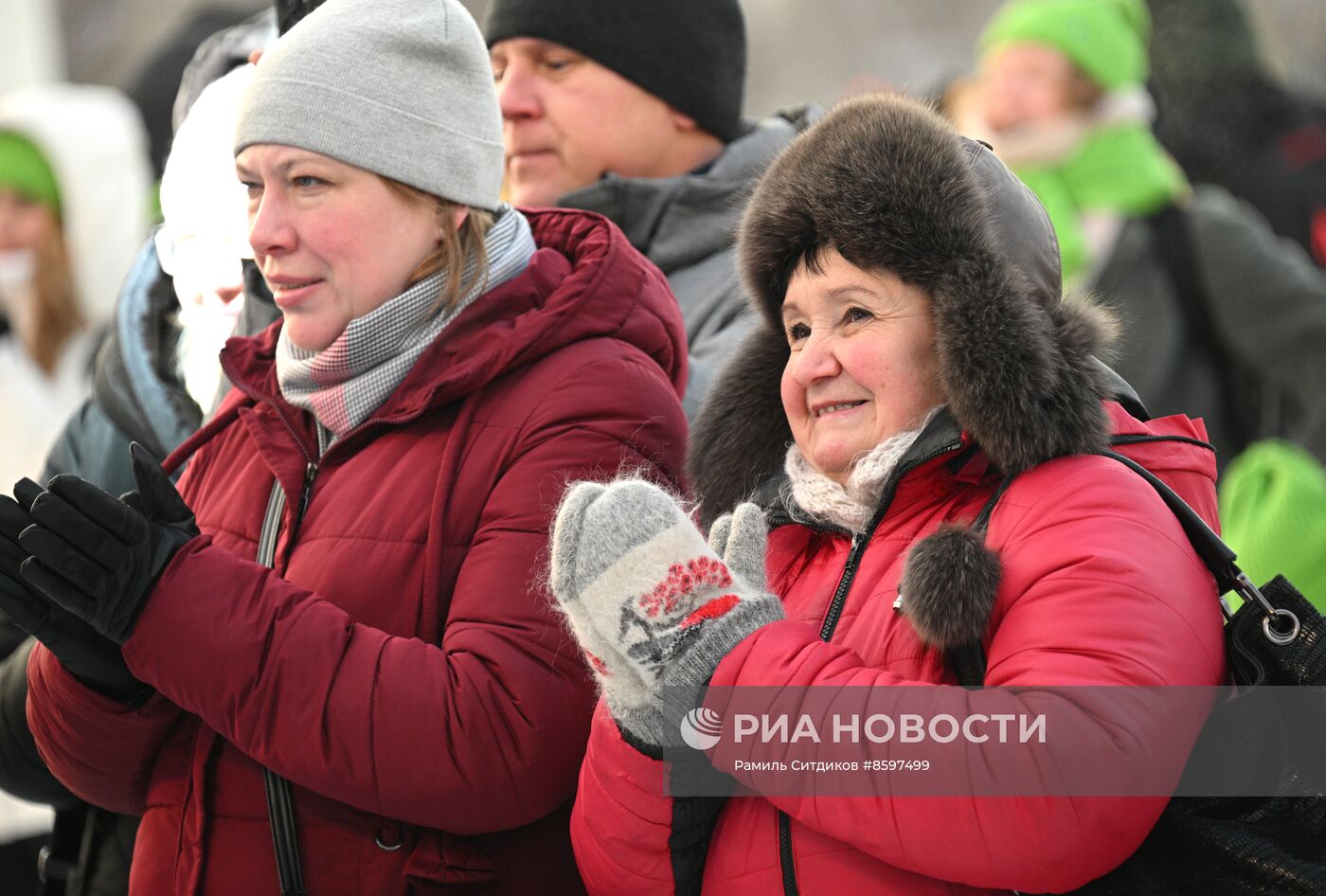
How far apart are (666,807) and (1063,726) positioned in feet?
1.75

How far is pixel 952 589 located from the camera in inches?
75.8

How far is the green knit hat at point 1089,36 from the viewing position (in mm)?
5633

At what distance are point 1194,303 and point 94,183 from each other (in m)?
3.38

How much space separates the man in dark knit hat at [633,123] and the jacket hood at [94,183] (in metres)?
1.96

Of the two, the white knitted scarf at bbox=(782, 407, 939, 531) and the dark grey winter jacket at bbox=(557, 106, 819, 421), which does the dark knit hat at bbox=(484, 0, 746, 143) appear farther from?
the white knitted scarf at bbox=(782, 407, 939, 531)

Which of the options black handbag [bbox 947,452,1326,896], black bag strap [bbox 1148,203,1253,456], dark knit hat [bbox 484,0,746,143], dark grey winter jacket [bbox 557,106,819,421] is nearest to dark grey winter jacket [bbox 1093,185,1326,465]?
black bag strap [bbox 1148,203,1253,456]

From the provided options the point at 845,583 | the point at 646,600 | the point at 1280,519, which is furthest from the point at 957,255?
the point at 1280,519

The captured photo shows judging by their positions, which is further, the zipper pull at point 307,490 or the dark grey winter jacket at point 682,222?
the dark grey winter jacket at point 682,222

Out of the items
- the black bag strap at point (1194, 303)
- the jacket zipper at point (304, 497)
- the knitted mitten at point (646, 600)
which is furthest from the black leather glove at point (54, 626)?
the black bag strap at point (1194, 303)

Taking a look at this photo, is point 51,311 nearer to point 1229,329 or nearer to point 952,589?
point 1229,329

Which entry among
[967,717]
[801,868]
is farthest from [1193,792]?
[801,868]

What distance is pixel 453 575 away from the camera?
7.98 feet

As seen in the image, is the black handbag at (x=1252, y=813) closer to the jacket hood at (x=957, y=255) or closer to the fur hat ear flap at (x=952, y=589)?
the fur hat ear flap at (x=952, y=589)

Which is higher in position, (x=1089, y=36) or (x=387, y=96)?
(x=387, y=96)
